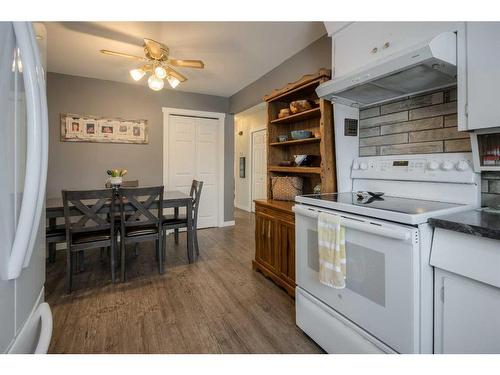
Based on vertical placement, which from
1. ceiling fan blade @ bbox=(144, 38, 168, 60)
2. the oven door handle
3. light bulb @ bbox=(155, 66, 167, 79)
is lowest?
the oven door handle

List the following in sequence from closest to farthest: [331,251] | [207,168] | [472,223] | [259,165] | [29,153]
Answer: [29,153] → [472,223] → [331,251] → [207,168] → [259,165]

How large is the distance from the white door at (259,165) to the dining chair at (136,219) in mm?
3515

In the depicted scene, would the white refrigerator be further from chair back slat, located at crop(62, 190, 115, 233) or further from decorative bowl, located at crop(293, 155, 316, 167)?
decorative bowl, located at crop(293, 155, 316, 167)

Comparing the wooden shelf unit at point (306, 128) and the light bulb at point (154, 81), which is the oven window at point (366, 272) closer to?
the wooden shelf unit at point (306, 128)

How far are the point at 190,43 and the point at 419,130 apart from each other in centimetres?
234

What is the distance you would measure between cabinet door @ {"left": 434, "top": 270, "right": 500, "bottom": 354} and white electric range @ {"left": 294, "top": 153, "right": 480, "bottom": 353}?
41mm

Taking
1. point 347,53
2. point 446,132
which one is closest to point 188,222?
point 347,53

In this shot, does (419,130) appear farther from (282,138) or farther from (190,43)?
(190,43)

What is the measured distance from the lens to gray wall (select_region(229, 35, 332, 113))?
255 cm

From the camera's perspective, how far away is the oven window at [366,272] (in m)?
1.22

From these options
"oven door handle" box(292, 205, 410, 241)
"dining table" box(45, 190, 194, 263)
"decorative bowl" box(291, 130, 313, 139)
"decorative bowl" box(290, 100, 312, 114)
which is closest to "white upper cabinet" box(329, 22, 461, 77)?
"decorative bowl" box(290, 100, 312, 114)

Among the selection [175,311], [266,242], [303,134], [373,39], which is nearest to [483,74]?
[373,39]

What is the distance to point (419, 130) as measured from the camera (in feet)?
5.66

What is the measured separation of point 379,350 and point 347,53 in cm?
184
